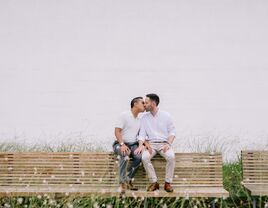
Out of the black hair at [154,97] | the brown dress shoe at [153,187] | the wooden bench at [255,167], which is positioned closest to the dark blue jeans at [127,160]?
the brown dress shoe at [153,187]

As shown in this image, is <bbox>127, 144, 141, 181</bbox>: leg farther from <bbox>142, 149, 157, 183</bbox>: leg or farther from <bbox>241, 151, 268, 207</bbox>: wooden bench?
<bbox>241, 151, 268, 207</bbox>: wooden bench

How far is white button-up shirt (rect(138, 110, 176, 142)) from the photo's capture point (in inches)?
221

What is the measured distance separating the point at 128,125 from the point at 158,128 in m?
0.37

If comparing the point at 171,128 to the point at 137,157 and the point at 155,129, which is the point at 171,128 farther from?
the point at 137,157

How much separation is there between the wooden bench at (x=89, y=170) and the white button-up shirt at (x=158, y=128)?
420 mm

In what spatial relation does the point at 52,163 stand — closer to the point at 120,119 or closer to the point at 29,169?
the point at 29,169

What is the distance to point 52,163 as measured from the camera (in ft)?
19.9

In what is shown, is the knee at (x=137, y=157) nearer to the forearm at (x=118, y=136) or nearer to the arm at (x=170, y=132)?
the forearm at (x=118, y=136)

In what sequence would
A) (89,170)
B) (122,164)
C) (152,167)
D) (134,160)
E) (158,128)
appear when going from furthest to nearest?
(89,170) < (158,128) < (134,160) < (152,167) < (122,164)

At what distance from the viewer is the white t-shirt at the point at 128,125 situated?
5.56 meters

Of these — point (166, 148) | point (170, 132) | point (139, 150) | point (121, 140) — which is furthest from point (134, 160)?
point (170, 132)

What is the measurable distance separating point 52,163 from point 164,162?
57.1 inches

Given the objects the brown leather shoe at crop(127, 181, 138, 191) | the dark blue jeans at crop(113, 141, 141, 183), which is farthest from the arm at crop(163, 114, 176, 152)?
the brown leather shoe at crop(127, 181, 138, 191)

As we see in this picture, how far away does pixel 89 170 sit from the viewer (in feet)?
19.8
